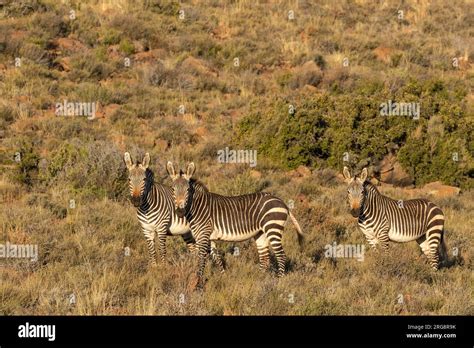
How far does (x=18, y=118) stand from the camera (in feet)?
64.9

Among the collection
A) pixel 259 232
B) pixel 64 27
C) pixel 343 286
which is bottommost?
pixel 343 286

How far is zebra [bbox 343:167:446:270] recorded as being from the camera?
10023mm

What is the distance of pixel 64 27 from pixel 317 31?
1326cm

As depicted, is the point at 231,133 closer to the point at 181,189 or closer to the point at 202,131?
the point at 202,131

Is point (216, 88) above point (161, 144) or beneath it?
above

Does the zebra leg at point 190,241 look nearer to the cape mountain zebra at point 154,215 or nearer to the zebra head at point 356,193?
the cape mountain zebra at point 154,215

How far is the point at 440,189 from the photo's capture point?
17578mm

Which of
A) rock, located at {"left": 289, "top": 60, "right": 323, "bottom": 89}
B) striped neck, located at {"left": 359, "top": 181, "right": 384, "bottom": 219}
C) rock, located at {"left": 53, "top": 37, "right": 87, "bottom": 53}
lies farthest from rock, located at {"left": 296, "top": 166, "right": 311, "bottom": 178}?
rock, located at {"left": 53, "top": 37, "right": 87, "bottom": 53}

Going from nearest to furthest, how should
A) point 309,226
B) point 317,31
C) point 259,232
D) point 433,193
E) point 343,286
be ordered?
point 343,286
point 259,232
point 309,226
point 433,193
point 317,31

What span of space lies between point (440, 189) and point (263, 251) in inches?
361

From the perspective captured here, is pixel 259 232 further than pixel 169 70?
No

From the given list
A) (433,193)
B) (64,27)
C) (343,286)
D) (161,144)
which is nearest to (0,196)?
(161,144)

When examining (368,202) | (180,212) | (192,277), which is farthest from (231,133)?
(192,277)

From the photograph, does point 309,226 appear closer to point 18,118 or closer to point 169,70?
point 18,118
